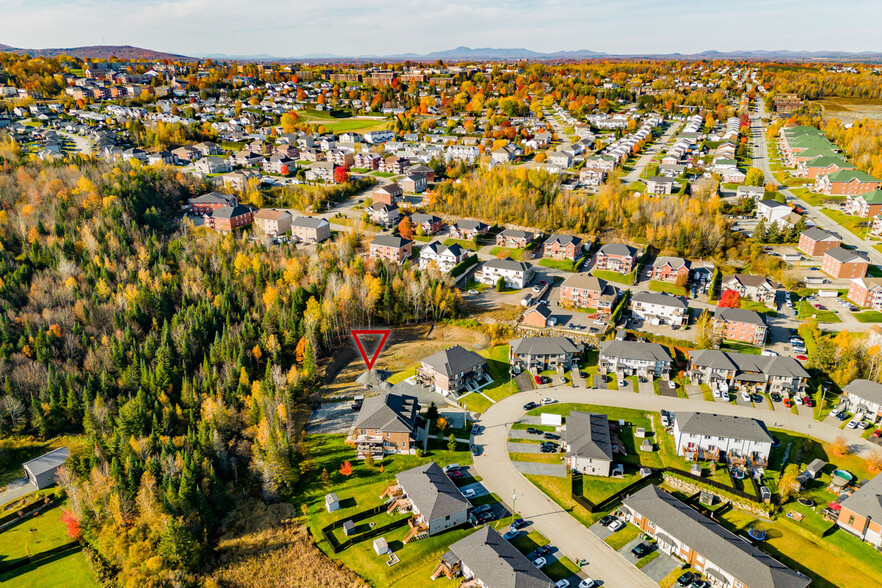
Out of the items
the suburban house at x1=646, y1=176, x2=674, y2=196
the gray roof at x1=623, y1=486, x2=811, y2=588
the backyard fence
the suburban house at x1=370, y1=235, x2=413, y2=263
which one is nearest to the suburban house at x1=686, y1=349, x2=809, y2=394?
the gray roof at x1=623, y1=486, x2=811, y2=588

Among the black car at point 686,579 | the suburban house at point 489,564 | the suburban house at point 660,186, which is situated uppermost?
the suburban house at point 660,186

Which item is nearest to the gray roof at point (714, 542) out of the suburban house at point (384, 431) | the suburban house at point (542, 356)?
the suburban house at point (384, 431)

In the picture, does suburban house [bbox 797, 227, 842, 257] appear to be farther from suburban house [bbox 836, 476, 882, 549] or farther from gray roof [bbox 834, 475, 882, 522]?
suburban house [bbox 836, 476, 882, 549]

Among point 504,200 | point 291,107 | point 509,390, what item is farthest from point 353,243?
point 291,107

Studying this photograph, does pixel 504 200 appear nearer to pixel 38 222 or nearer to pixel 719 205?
pixel 719 205

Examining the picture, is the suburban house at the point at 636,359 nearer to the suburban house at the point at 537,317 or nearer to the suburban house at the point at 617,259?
the suburban house at the point at 537,317

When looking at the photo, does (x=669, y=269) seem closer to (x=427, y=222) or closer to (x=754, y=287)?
(x=754, y=287)
